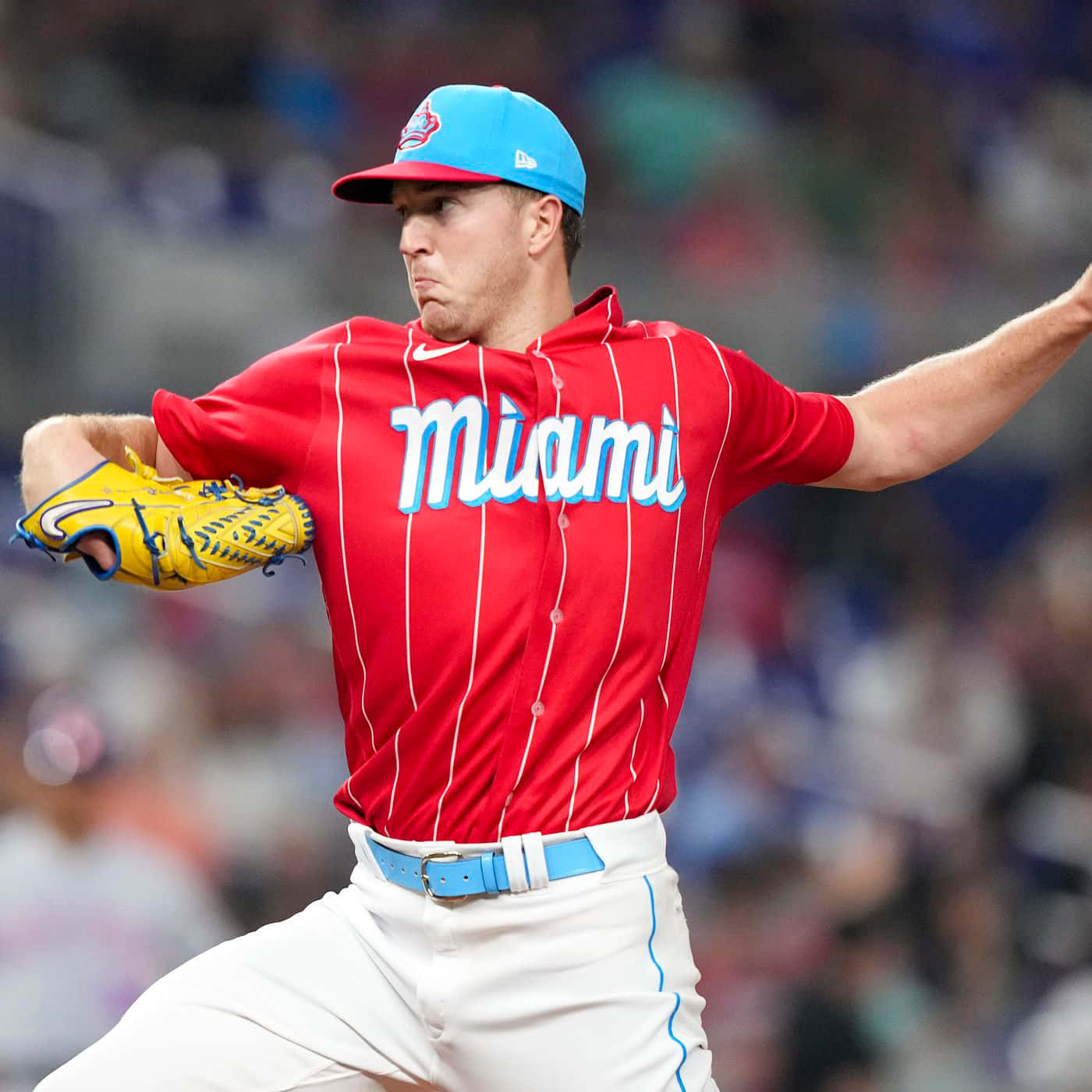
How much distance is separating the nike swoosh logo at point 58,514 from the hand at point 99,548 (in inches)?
1.3

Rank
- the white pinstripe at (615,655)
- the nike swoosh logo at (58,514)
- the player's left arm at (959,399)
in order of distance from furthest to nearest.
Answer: the player's left arm at (959,399)
the white pinstripe at (615,655)
the nike swoosh logo at (58,514)

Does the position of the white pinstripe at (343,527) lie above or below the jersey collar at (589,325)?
below

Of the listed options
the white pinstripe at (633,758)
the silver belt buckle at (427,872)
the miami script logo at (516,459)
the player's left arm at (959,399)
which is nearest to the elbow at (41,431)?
the miami script logo at (516,459)

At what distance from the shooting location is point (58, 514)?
2.12 meters

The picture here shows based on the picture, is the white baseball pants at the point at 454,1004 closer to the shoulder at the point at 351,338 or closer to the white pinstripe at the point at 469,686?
the white pinstripe at the point at 469,686

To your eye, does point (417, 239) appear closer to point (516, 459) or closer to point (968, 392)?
point (516, 459)

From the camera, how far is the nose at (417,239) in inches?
93.6

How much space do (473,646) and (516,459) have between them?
11.4 inches

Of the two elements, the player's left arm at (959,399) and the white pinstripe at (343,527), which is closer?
the white pinstripe at (343,527)

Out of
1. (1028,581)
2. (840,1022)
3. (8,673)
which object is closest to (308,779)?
(8,673)

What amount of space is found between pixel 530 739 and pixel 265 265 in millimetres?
3740

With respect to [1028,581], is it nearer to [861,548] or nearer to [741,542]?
[861,548]

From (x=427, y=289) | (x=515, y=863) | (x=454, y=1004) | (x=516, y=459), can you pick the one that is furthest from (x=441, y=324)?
(x=454, y=1004)

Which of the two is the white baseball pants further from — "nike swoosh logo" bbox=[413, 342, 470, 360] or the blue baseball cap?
the blue baseball cap
